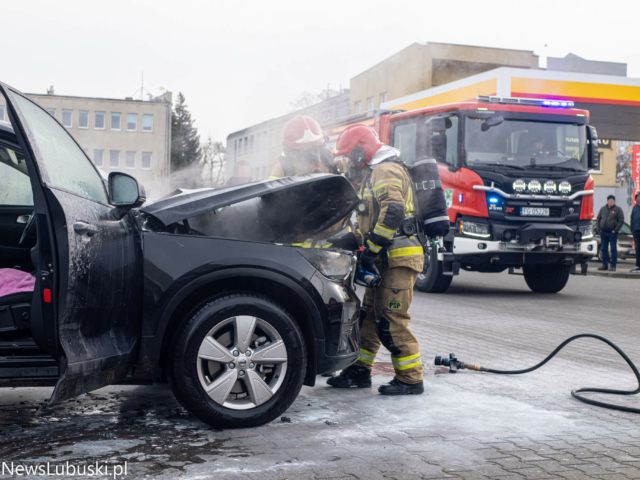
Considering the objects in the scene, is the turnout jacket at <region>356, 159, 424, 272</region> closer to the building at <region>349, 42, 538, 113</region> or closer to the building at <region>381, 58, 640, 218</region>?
the building at <region>381, 58, 640, 218</region>

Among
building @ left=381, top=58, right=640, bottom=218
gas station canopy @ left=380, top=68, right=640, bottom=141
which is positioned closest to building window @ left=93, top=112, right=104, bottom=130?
building @ left=381, top=58, right=640, bottom=218

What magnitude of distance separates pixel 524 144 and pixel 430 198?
6.92 m

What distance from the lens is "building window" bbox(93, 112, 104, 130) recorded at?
6544 cm

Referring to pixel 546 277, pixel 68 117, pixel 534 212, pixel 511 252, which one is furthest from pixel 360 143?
pixel 68 117

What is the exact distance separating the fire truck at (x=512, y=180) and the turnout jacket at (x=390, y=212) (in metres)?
6.30

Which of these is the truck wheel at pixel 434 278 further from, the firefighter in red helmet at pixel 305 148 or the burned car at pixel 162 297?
the burned car at pixel 162 297

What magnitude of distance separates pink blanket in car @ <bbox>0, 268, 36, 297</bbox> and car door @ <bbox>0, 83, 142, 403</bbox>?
0.50 meters

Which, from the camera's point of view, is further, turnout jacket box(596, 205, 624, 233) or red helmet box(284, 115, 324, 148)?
turnout jacket box(596, 205, 624, 233)

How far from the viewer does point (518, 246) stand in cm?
1159

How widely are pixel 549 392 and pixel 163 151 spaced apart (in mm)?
63270

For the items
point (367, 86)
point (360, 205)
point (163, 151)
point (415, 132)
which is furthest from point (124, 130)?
point (360, 205)

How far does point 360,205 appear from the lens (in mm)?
5402

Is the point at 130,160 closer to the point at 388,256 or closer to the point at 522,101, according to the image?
the point at 522,101

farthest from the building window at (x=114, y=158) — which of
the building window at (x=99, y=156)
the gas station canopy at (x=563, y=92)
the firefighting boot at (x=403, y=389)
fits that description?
the firefighting boot at (x=403, y=389)
